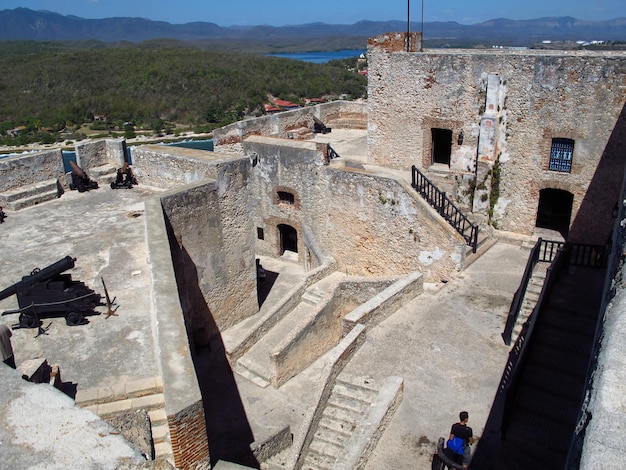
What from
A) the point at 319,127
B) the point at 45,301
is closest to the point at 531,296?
the point at 45,301

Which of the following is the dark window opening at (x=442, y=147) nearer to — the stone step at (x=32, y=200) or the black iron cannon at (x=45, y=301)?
the stone step at (x=32, y=200)

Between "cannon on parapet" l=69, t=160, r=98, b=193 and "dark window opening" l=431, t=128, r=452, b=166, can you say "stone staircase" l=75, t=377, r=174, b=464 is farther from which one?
"dark window opening" l=431, t=128, r=452, b=166

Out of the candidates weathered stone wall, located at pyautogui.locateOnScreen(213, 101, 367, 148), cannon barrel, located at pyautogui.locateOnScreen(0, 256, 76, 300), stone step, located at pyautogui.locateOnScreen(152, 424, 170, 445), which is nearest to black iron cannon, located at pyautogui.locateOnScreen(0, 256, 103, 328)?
cannon barrel, located at pyautogui.locateOnScreen(0, 256, 76, 300)

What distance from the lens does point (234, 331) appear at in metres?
14.3

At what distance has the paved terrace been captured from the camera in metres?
7.72

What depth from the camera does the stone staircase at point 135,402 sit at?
6234mm

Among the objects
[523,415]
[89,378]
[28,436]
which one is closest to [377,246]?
[523,415]

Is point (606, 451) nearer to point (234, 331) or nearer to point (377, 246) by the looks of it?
point (234, 331)

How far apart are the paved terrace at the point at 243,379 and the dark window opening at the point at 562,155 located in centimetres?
257

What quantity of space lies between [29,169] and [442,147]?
1272 cm

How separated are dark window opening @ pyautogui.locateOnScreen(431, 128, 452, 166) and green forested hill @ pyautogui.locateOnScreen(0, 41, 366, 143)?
44.9 metres

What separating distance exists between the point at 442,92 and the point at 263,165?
6221mm

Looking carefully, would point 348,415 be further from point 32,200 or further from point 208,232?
point 32,200

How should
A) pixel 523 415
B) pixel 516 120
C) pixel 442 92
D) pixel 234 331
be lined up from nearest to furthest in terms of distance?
pixel 523 415 < pixel 234 331 < pixel 516 120 < pixel 442 92
